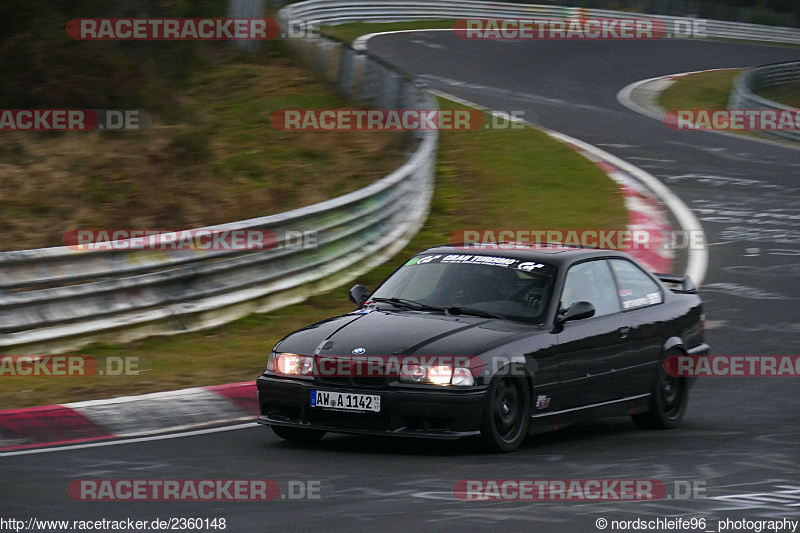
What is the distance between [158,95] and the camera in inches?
730

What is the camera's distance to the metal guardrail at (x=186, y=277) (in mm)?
10594

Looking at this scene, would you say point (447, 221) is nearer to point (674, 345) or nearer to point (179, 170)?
point (179, 170)

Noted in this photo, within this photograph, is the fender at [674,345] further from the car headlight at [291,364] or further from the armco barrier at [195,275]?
the armco barrier at [195,275]

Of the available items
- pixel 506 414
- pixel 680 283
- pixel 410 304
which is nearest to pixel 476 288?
pixel 410 304

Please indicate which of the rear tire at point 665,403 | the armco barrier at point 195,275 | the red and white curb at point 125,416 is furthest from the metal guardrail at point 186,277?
the rear tire at point 665,403

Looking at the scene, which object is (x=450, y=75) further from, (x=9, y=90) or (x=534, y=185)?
(x=9, y=90)

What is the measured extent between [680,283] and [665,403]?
121 cm

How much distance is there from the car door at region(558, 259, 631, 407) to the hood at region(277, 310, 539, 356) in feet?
1.32

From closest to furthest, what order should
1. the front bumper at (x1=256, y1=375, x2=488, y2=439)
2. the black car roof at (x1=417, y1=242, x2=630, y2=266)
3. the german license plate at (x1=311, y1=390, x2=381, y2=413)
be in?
the front bumper at (x1=256, y1=375, x2=488, y2=439) → the german license plate at (x1=311, y1=390, x2=381, y2=413) → the black car roof at (x1=417, y1=242, x2=630, y2=266)

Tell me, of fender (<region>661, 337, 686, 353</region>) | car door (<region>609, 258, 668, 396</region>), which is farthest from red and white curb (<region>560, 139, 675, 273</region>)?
car door (<region>609, 258, 668, 396</region>)

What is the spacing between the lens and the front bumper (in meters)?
7.38

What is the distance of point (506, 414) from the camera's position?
770 cm

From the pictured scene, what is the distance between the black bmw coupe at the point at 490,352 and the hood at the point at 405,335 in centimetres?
1

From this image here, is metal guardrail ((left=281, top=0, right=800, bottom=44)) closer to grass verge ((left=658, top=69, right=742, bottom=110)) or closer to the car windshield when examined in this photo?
grass verge ((left=658, top=69, right=742, bottom=110))
